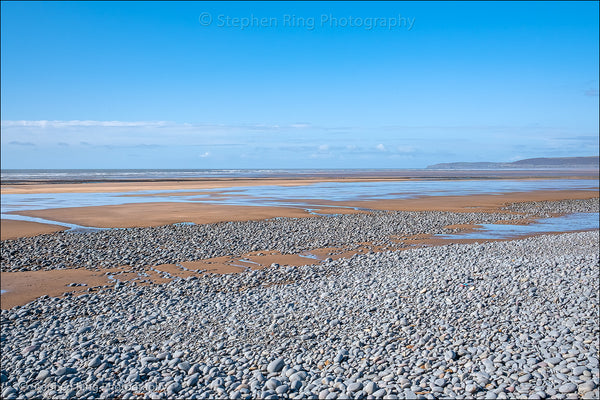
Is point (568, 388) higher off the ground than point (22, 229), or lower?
lower

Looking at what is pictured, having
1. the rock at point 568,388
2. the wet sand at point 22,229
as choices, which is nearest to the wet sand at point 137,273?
the wet sand at point 22,229

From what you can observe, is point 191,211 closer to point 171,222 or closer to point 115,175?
point 171,222

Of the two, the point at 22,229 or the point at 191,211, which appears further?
the point at 191,211

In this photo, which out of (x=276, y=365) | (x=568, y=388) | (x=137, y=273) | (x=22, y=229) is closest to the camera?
(x=568, y=388)

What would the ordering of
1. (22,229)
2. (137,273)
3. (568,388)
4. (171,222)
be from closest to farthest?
(568,388)
(137,273)
(22,229)
(171,222)

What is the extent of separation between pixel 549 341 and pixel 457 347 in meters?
1.73

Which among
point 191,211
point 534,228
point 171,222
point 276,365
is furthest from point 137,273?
point 534,228

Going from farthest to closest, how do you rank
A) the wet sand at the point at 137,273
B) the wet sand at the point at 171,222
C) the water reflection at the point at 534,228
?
the water reflection at the point at 534,228 → the wet sand at the point at 171,222 → the wet sand at the point at 137,273

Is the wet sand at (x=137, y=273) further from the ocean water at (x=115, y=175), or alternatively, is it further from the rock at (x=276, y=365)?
the ocean water at (x=115, y=175)

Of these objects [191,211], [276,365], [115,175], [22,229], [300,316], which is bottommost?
[276,365]

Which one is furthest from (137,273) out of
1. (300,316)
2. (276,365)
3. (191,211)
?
(191,211)

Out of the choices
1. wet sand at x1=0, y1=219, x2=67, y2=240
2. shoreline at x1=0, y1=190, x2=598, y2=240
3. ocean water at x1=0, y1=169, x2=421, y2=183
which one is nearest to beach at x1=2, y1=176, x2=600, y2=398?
wet sand at x1=0, y1=219, x2=67, y2=240

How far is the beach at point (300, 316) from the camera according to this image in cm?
755

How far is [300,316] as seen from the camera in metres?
10.2
